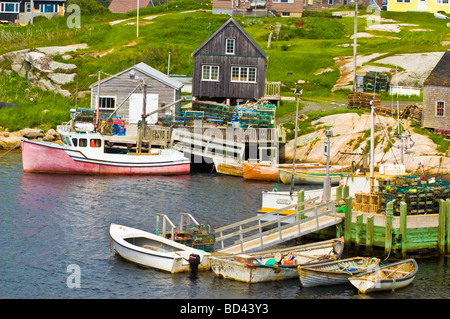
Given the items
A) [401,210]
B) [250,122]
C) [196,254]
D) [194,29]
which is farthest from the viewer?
[194,29]

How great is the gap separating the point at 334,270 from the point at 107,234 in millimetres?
12613

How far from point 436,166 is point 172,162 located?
1971 cm

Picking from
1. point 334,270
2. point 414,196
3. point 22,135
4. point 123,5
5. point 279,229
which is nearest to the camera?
point 334,270

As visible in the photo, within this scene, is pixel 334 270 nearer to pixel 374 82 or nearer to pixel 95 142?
pixel 95 142

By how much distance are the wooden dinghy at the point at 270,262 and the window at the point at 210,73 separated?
3817 centimetres

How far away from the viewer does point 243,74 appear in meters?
68.9

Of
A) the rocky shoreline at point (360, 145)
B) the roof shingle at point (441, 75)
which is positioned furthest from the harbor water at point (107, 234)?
the roof shingle at point (441, 75)

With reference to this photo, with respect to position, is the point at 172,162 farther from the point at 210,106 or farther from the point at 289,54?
the point at 289,54

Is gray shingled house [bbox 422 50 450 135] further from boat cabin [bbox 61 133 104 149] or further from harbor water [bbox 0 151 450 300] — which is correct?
boat cabin [bbox 61 133 104 149]

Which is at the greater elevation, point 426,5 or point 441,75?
point 426,5

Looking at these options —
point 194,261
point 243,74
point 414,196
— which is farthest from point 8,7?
point 194,261

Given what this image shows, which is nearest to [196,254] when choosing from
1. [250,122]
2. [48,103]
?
[250,122]
